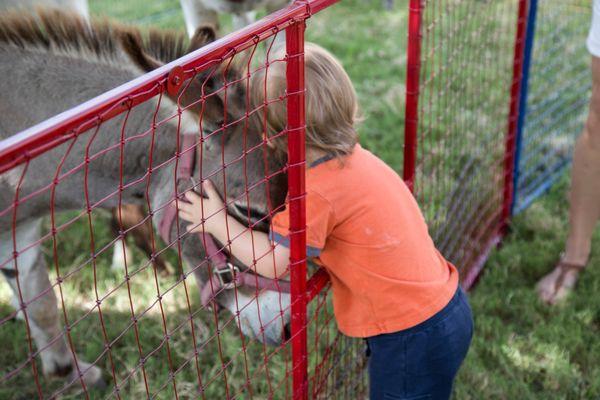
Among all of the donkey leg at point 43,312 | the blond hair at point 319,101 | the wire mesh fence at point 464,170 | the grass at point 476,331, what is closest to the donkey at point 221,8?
the wire mesh fence at point 464,170

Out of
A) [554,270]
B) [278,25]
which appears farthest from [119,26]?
[554,270]

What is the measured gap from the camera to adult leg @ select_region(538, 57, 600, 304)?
10.1ft

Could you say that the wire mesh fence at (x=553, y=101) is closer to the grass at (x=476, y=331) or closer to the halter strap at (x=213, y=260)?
the grass at (x=476, y=331)

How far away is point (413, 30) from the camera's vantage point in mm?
2355

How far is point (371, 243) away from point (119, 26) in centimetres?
104

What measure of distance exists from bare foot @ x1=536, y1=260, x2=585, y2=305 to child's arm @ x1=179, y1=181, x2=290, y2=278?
175 cm

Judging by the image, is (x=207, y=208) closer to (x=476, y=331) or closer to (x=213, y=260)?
(x=213, y=260)

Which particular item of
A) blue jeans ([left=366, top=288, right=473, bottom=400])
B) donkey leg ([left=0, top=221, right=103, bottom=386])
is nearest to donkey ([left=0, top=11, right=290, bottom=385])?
blue jeans ([left=366, top=288, right=473, bottom=400])

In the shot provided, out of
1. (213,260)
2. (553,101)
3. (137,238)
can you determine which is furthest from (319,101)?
(553,101)

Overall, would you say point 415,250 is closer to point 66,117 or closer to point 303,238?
point 303,238

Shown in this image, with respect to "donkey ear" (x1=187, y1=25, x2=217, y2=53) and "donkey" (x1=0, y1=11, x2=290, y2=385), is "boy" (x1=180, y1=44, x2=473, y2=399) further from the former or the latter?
"donkey ear" (x1=187, y1=25, x2=217, y2=53)

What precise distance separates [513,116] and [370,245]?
6.39 feet

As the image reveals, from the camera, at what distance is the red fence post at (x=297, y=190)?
1.62 m

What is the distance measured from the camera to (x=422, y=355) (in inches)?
80.7
